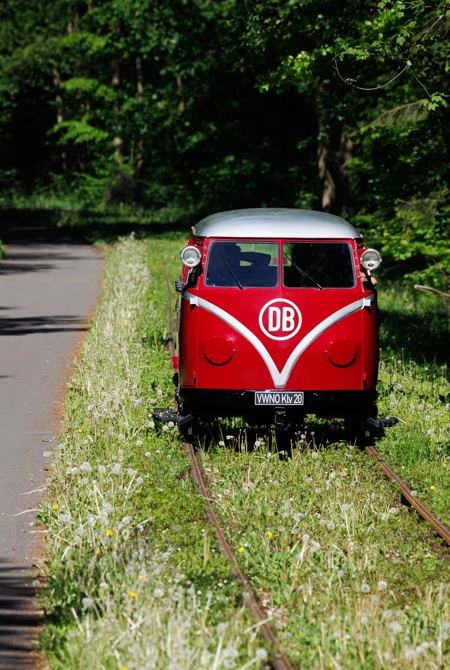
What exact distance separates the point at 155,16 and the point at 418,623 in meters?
39.4

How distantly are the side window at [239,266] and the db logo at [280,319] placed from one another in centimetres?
25

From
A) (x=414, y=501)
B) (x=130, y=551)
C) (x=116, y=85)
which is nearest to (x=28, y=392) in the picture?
(x=414, y=501)

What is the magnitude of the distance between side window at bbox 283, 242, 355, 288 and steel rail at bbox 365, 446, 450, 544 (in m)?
1.64

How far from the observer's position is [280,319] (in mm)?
10852

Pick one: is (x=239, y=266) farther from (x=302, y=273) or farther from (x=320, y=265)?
(x=320, y=265)

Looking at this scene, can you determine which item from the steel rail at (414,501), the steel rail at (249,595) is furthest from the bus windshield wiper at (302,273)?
the steel rail at (249,595)

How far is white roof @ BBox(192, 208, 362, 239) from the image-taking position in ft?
36.4

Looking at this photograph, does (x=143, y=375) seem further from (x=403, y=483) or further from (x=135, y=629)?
(x=135, y=629)

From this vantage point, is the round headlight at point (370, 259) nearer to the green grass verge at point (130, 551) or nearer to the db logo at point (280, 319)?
the db logo at point (280, 319)

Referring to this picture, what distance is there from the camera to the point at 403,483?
9.90 metres

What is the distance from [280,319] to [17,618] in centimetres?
467

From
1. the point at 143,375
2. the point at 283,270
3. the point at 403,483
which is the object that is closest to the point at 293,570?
the point at 403,483

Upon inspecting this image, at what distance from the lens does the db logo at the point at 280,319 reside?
35.4 ft

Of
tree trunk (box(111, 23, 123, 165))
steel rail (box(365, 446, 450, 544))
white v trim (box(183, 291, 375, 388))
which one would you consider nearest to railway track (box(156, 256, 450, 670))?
steel rail (box(365, 446, 450, 544))
